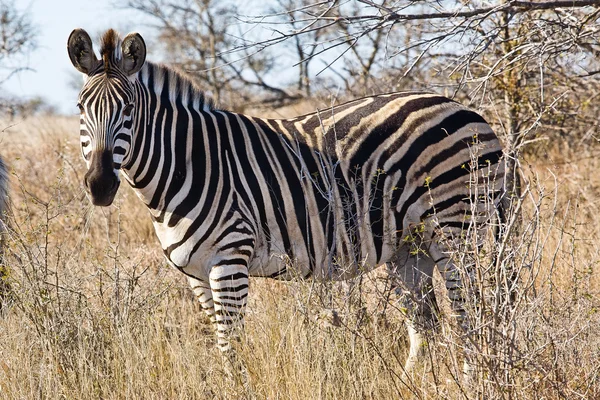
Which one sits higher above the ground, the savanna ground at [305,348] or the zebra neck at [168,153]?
the zebra neck at [168,153]

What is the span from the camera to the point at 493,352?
10.1ft

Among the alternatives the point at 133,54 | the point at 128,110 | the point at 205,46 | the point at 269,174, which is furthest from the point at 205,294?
the point at 205,46

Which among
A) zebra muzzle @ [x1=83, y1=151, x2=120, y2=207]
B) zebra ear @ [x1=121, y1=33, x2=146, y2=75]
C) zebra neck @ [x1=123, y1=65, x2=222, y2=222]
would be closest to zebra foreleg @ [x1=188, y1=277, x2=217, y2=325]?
zebra neck @ [x1=123, y1=65, x2=222, y2=222]

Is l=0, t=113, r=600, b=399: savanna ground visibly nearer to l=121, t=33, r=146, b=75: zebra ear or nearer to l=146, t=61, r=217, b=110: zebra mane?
l=121, t=33, r=146, b=75: zebra ear

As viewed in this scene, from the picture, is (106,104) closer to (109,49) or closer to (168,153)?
(109,49)

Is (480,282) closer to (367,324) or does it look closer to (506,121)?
(367,324)

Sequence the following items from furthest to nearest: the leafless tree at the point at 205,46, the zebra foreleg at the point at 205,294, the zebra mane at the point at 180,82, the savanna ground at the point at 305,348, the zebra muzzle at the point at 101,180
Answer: the leafless tree at the point at 205,46, the zebra mane at the point at 180,82, the zebra foreleg at the point at 205,294, the zebra muzzle at the point at 101,180, the savanna ground at the point at 305,348

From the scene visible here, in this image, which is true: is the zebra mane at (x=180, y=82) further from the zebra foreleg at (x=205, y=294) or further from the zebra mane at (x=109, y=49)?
the zebra foreleg at (x=205, y=294)

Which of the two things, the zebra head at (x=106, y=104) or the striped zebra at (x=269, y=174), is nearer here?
the zebra head at (x=106, y=104)

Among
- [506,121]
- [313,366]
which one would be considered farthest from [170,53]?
[313,366]

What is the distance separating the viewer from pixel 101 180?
12.7 feet

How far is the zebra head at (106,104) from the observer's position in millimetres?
3908

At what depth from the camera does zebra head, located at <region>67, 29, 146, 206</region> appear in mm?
3908

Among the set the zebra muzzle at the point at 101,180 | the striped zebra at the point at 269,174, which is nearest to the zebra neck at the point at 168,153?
the striped zebra at the point at 269,174
